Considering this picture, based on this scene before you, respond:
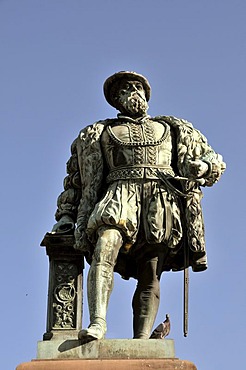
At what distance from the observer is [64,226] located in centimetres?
1058

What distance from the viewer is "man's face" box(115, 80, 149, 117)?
35.2 feet

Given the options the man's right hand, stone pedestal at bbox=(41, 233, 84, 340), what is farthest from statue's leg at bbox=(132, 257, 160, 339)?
the man's right hand

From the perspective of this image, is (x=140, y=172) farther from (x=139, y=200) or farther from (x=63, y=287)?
(x=63, y=287)

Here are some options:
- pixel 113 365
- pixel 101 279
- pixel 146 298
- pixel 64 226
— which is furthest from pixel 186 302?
pixel 64 226

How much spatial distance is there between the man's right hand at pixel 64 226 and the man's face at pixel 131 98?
1.34 meters

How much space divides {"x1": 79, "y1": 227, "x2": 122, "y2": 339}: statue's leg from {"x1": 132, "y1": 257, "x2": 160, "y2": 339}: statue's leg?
462 millimetres

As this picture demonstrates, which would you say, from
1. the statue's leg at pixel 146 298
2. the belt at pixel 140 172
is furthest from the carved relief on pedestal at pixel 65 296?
the belt at pixel 140 172

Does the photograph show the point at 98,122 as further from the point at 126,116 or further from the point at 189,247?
the point at 189,247

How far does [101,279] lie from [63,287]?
69 cm

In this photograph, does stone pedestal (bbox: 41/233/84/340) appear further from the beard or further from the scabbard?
the beard

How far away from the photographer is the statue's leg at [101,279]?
944 centimetres

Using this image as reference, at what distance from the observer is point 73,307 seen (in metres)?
10.2

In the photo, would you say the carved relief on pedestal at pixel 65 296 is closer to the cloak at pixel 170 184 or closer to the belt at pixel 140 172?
the cloak at pixel 170 184

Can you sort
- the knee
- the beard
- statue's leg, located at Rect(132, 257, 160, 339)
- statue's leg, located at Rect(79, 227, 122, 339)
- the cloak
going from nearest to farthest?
statue's leg, located at Rect(79, 227, 122, 339) → the knee → statue's leg, located at Rect(132, 257, 160, 339) → the cloak → the beard
